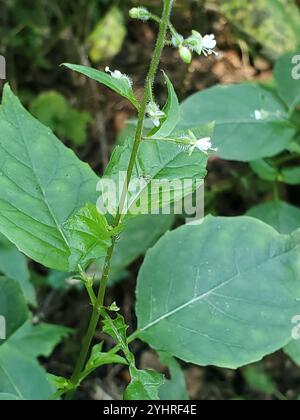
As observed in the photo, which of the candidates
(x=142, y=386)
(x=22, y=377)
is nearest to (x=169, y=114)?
(x=142, y=386)

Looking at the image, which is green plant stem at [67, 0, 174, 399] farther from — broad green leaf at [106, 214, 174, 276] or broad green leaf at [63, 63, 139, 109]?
broad green leaf at [106, 214, 174, 276]

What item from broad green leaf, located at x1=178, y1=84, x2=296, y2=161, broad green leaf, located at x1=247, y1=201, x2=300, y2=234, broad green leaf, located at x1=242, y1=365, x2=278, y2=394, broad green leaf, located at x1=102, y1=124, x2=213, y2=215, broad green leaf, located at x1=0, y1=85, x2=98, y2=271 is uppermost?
broad green leaf, located at x1=102, y1=124, x2=213, y2=215

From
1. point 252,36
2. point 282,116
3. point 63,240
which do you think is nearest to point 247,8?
point 252,36

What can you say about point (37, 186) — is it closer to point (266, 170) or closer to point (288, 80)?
point (266, 170)

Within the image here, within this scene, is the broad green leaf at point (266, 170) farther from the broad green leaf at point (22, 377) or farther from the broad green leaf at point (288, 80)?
the broad green leaf at point (22, 377)

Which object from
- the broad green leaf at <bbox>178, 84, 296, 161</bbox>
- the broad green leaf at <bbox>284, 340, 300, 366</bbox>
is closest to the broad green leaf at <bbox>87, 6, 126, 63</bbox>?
the broad green leaf at <bbox>178, 84, 296, 161</bbox>

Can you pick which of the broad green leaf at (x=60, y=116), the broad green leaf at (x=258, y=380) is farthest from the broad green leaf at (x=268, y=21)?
the broad green leaf at (x=258, y=380)
